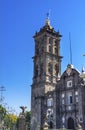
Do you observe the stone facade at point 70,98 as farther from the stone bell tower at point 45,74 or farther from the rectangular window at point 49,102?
the rectangular window at point 49,102

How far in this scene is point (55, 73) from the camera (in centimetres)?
7250

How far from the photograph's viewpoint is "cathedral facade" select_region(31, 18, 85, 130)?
60.2 metres

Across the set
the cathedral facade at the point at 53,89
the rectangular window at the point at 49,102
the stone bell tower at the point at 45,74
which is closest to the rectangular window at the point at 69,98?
the cathedral facade at the point at 53,89

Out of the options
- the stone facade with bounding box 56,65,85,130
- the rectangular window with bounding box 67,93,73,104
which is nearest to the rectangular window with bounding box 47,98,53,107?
the stone facade with bounding box 56,65,85,130

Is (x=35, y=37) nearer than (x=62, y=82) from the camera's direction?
No

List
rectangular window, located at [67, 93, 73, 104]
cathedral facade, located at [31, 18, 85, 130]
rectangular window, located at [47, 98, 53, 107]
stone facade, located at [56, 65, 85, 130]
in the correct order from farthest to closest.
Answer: rectangular window, located at [47, 98, 53, 107] < rectangular window, located at [67, 93, 73, 104] < cathedral facade, located at [31, 18, 85, 130] < stone facade, located at [56, 65, 85, 130]

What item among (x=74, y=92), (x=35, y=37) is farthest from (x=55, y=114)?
(x=35, y=37)

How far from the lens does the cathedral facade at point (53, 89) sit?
6022 centimetres

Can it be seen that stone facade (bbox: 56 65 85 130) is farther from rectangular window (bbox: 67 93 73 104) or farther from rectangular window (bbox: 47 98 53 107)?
rectangular window (bbox: 47 98 53 107)

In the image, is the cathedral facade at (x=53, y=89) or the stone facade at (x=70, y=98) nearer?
the stone facade at (x=70, y=98)

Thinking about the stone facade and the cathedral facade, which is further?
the cathedral facade

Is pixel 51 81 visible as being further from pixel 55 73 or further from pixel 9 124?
pixel 9 124

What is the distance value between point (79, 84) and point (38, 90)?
13.2 metres

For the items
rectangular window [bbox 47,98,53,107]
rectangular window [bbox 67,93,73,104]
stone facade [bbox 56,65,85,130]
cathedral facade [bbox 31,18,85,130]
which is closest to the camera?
stone facade [bbox 56,65,85,130]
